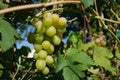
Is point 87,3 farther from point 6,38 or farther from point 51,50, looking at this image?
point 6,38

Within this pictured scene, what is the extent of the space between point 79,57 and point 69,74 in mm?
98

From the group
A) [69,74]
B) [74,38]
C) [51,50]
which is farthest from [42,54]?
[74,38]

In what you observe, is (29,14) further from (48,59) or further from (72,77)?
(72,77)

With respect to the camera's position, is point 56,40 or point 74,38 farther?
point 74,38

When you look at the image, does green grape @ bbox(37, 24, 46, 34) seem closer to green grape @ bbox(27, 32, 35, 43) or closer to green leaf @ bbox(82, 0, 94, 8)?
green grape @ bbox(27, 32, 35, 43)

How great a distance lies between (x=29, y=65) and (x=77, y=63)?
336 mm

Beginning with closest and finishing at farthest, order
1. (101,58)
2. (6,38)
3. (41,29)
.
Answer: (6,38) < (41,29) < (101,58)

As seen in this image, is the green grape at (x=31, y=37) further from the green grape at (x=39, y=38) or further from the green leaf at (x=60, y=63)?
the green leaf at (x=60, y=63)

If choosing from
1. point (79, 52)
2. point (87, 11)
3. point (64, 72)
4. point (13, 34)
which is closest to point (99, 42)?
point (87, 11)

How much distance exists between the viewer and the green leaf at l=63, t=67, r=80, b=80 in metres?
1.57

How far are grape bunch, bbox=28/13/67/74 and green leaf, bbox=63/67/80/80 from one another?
0.23ft

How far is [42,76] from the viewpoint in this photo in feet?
5.94

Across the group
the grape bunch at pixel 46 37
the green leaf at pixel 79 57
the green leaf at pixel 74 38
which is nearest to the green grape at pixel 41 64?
the grape bunch at pixel 46 37

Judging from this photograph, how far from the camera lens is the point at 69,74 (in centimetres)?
158
